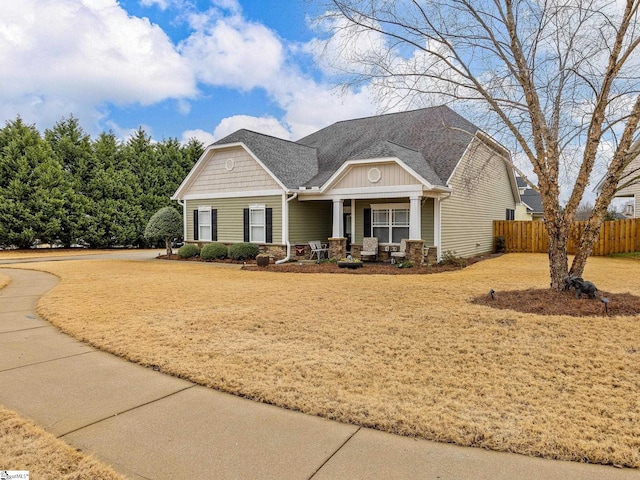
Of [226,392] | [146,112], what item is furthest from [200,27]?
[226,392]

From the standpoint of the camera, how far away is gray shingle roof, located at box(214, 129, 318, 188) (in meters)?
17.6

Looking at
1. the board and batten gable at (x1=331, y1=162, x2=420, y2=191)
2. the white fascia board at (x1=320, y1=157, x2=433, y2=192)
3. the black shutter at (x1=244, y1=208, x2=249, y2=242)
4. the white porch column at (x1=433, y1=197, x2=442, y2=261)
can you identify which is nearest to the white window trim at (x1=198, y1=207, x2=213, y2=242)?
the black shutter at (x1=244, y1=208, x2=249, y2=242)

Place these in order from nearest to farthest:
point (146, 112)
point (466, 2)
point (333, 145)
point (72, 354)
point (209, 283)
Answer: point (72, 354), point (466, 2), point (209, 283), point (333, 145), point (146, 112)

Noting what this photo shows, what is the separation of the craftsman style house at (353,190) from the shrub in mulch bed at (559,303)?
6510 mm

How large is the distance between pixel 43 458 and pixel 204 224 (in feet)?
59.0

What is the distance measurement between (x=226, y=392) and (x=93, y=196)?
27.4 m

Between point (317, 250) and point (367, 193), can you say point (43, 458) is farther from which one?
point (317, 250)

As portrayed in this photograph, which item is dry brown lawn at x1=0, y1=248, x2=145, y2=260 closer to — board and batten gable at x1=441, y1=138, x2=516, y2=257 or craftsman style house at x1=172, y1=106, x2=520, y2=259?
craftsman style house at x1=172, y1=106, x2=520, y2=259

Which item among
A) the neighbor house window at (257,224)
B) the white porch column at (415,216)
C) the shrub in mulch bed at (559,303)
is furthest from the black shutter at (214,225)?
the shrub in mulch bed at (559,303)

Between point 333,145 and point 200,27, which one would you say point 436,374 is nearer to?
point 200,27

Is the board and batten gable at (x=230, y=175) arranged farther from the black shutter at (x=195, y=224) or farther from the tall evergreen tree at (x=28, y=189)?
the tall evergreen tree at (x=28, y=189)

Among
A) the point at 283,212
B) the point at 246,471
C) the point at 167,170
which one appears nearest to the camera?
the point at 246,471

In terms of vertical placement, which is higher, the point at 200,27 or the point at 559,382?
the point at 200,27

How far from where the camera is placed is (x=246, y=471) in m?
2.67
